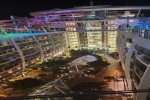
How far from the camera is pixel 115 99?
2406 cm

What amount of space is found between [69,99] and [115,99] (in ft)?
26.3

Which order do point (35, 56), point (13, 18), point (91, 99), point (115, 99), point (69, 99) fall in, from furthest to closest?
1. point (13, 18)
2. point (35, 56)
3. point (115, 99)
4. point (91, 99)
5. point (69, 99)

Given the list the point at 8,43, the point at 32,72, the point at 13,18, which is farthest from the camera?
the point at 13,18

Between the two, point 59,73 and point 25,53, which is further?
point 25,53

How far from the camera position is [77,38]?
70750 millimetres

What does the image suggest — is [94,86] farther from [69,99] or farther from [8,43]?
[8,43]

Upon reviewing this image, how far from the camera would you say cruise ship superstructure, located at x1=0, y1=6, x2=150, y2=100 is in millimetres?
17344

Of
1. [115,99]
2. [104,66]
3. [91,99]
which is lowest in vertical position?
[104,66]

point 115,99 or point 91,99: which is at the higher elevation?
point 91,99

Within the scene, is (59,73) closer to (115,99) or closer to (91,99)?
(115,99)

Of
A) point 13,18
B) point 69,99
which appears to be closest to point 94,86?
point 69,99

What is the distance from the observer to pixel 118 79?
3403 cm

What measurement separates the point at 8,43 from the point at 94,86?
18873mm

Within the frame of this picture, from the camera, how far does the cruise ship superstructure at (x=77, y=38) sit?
17344mm
